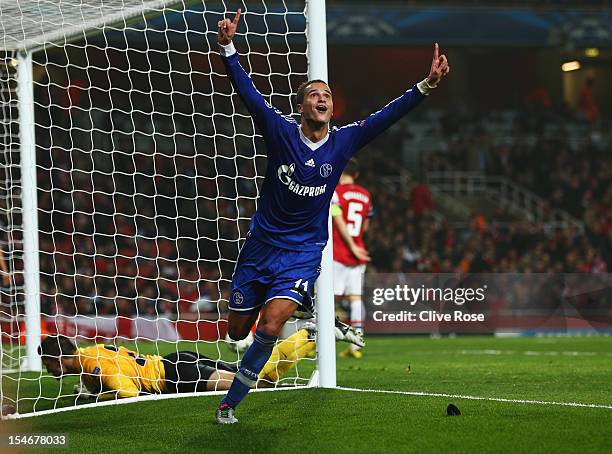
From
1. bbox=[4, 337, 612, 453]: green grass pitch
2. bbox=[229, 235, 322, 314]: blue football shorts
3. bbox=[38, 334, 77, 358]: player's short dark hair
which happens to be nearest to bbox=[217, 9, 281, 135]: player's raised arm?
bbox=[229, 235, 322, 314]: blue football shorts

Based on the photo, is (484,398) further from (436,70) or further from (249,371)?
(436,70)

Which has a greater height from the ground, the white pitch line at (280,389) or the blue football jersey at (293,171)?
the blue football jersey at (293,171)

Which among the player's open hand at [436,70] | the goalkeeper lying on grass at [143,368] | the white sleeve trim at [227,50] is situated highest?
the white sleeve trim at [227,50]

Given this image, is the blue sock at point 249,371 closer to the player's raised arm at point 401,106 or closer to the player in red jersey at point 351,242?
the player's raised arm at point 401,106

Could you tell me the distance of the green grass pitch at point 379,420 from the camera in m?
5.29

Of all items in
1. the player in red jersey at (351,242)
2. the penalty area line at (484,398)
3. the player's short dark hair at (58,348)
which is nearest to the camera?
the penalty area line at (484,398)

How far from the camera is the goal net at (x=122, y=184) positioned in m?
9.05

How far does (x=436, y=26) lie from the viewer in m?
23.4

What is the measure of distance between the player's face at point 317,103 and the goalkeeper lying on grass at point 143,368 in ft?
7.89

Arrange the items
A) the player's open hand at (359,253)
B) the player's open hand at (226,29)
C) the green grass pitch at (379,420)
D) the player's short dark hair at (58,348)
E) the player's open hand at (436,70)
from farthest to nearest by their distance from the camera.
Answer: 1. the player's open hand at (359,253)
2. the player's short dark hair at (58,348)
3. the player's open hand at (436,70)
4. the player's open hand at (226,29)
5. the green grass pitch at (379,420)

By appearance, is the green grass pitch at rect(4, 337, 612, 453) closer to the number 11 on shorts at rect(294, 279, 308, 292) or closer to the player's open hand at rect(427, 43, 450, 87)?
the number 11 on shorts at rect(294, 279, 308, 292)

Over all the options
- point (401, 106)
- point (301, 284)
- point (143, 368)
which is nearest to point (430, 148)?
point (143, 368)

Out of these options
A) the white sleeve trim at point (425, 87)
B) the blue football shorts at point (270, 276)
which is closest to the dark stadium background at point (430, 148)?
the blue football shorts at point (270, 276)

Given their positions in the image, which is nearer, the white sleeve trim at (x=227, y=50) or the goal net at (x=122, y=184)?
the white sleeve trim at (x=227, y=50)
